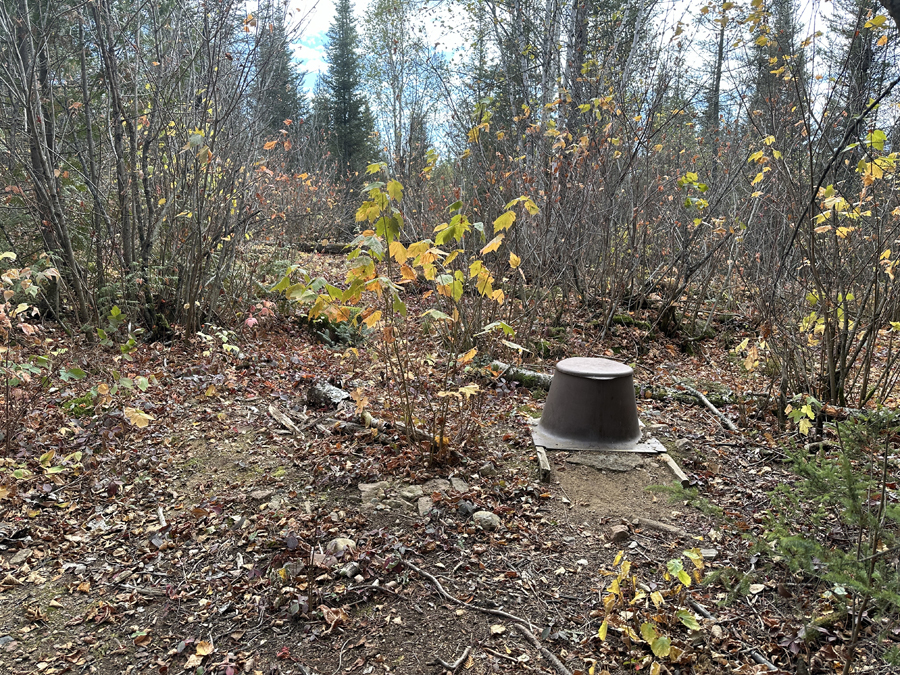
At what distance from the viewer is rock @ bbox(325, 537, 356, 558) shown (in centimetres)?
254

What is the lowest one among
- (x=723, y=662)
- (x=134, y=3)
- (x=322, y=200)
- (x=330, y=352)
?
(x=723, y=662)

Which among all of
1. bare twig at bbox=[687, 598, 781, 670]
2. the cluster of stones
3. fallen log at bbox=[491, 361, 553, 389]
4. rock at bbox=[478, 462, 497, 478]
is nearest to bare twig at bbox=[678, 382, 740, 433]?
fallen log at bbox=[491, 361, 553, 389]

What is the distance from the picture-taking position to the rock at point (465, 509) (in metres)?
2.96

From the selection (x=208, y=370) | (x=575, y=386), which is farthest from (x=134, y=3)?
(x=575, y=386)

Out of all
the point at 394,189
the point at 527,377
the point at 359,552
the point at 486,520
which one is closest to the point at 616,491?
the point at 486,520

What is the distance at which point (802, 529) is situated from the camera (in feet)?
9.13

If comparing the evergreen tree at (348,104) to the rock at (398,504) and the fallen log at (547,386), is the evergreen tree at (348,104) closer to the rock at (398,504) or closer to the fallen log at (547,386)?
the fallen log at (547,386)

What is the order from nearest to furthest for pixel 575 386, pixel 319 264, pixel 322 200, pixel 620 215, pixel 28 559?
pixel 28 559, pixel 575 386, pixel 620 215, pixel 319 264, pixel 322 200

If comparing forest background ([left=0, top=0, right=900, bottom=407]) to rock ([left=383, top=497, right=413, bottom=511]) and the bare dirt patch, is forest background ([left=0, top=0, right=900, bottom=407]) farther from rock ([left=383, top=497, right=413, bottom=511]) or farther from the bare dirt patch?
rock ([left=383, top=497, right=413, bottom=511])

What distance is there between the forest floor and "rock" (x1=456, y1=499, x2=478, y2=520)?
1cm

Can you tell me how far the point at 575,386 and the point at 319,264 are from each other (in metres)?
7.11

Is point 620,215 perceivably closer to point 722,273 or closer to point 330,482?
point 722,273

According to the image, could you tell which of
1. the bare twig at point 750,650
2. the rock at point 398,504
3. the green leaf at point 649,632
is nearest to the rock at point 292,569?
the rock at point 398,504

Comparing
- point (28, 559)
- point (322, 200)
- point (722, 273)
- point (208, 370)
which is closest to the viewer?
point (28, 559)
